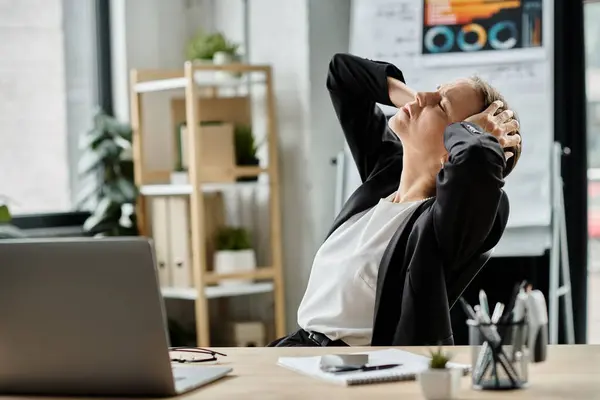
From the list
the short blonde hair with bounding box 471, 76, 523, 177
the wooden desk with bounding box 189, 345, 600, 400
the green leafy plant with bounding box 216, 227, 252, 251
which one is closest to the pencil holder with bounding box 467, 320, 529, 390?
the wooden desk with bounding box 189, 345, 600, 400

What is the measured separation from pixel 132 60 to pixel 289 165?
2.98 feet

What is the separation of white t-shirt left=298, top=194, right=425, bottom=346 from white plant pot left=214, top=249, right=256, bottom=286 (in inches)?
74.4

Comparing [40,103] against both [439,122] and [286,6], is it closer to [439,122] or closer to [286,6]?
[286,6]

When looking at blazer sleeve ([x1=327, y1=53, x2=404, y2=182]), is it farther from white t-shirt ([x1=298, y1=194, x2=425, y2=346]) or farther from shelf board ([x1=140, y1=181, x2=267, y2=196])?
shelf board ([x1=140, y1=181, x2=267, y2=196])

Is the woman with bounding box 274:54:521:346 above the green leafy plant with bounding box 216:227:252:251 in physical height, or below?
above

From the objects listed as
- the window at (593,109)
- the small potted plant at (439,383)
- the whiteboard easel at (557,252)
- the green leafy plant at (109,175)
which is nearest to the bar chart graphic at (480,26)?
the window at (593,109)

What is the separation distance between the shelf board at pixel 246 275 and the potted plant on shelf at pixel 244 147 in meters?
0.45

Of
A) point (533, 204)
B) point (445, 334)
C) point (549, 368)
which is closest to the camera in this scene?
point (549, 368)

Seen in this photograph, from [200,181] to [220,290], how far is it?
47cm

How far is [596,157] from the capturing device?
415 cm

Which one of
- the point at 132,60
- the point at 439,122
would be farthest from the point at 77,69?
the point at 439,122

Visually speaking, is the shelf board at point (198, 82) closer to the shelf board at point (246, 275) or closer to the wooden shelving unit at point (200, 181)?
the wooden shelving unit at point (200, 181)

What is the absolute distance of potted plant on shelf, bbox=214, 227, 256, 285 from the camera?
4305 millimetres

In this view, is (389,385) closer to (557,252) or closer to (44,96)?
(557,252)
